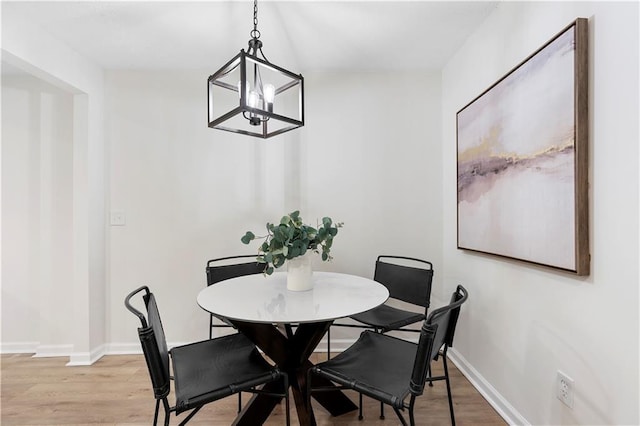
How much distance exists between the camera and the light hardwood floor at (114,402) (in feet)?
5.74

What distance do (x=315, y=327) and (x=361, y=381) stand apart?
0.32 meters

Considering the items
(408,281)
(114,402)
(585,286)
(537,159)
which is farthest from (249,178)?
(585,286)

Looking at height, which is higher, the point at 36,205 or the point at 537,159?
the point at 537,159

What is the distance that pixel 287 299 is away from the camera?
1.52 m

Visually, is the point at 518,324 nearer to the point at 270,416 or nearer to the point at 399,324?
the point at 399,324

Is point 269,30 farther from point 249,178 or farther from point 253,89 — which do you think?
point 249,178

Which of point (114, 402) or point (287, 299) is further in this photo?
point (114, 402)

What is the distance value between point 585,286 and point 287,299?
1.25 metres

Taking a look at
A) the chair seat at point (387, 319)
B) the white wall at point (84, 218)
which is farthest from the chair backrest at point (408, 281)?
the white wall at point (84, 218)

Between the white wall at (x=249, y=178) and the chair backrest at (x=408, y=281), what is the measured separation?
0.98 feet

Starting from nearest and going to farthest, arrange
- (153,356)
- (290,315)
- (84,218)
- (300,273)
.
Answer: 1. (153,356)
2. (290,315)
3. (300,273)
4. (84,218)

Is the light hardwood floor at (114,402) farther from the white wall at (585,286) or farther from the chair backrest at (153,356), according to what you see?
the chair backrest at (153,356)

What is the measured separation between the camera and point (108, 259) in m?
2.63

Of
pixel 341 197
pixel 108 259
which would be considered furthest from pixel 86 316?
pixel 341 197
